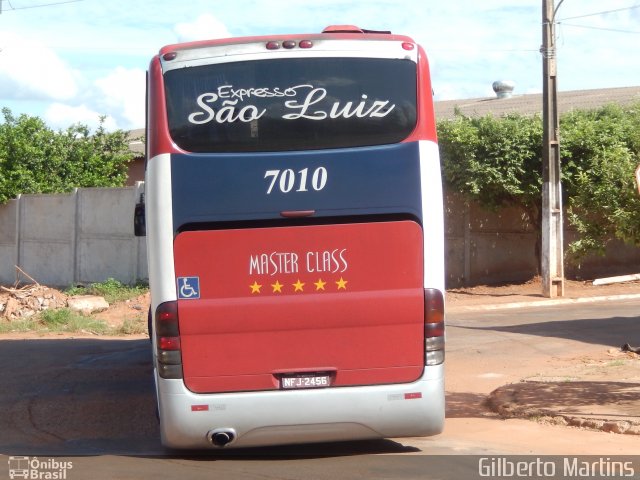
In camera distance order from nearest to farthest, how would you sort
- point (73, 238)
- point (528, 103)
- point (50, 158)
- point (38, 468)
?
point (38, 468) → point (73, 238) → point (50, 158) → point (528, 103)

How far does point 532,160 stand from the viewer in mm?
25234

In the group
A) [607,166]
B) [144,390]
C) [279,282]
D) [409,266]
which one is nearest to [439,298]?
[409,266]

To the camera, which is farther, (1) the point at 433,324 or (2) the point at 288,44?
(2) the point at 288,44

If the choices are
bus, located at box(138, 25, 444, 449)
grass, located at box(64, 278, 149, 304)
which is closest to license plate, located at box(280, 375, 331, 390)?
bus, located at box(138, 25, 444, 449)

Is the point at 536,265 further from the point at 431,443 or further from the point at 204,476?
the point at 204,476

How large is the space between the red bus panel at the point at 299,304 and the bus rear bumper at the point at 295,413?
0.38 feet

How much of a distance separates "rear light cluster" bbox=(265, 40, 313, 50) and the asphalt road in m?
3.68

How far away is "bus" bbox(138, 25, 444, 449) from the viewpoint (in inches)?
318

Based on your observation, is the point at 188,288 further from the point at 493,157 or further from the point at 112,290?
the point at 493,157

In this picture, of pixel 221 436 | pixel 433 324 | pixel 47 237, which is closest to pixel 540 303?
pixel 47 237

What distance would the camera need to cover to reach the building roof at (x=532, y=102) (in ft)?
110

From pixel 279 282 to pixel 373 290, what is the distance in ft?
2.66

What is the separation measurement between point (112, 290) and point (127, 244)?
64.6 inches

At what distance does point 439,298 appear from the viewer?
829cm
